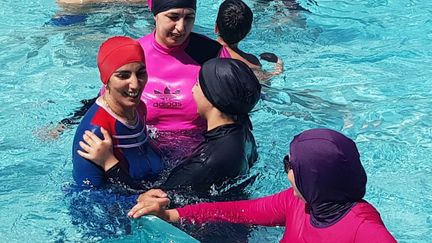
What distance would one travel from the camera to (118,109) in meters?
3.93

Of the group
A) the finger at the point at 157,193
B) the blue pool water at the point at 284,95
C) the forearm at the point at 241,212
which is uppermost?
the finger at the point at 157,193

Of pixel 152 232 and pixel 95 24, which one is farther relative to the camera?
pixel 95 24

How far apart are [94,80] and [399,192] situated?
3.63m

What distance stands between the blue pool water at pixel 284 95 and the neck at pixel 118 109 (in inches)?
27.7

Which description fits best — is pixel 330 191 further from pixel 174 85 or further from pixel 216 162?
pixel 174 85

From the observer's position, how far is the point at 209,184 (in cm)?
385

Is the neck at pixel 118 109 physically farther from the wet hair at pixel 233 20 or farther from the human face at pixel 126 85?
the wet hair at pixel 233 20

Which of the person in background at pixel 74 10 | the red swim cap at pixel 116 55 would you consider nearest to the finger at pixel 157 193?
the red swim cap at pixel 116 55

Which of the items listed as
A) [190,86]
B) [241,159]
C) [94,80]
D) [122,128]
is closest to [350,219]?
[241,159]

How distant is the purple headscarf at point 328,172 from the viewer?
3.02m

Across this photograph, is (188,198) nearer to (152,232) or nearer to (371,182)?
(152,232)

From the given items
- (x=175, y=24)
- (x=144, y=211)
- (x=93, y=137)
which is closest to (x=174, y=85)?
(x=175, y=24)

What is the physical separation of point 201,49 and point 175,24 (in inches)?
16.5

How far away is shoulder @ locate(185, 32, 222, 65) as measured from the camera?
5039 mm
